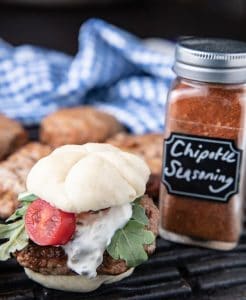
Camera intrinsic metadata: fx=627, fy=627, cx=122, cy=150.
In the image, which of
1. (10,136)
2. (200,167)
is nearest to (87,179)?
(200,167)

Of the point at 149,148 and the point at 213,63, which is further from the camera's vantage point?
the point at 149,148

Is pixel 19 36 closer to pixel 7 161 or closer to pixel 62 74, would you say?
pixel 62 74

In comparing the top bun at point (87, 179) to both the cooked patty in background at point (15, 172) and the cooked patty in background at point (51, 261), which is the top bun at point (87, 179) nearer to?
the cooked patty in background at point (51, 261)

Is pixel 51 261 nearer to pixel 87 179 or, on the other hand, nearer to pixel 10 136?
pixel 87 179

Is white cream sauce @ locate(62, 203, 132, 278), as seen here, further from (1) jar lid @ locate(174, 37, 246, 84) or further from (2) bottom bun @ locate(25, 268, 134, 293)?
(1) jar lid @ locate(174, 37, 246, 84)

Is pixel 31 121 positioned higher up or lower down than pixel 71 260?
lower down

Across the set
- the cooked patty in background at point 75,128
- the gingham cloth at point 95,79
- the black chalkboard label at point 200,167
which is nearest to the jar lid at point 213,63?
the black chalkboard label at point 200,167

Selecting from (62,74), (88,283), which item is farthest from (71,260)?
(62,74)
